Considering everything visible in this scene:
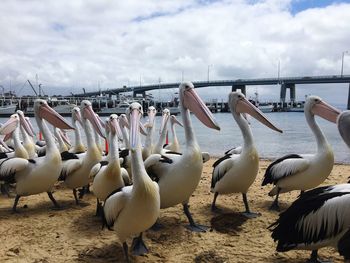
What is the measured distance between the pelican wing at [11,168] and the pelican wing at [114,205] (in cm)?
237

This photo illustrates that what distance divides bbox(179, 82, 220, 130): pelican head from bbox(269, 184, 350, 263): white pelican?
1406 mm

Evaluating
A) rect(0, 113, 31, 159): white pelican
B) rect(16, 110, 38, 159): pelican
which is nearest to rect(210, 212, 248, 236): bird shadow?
rect(0, 113, 31, 159): white pelican

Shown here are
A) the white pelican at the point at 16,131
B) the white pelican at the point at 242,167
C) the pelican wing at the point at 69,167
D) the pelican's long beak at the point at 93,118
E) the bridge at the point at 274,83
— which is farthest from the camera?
the bridge at the point at 274,83

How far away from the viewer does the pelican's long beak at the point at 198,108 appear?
455cm

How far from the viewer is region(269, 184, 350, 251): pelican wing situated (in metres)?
3.25

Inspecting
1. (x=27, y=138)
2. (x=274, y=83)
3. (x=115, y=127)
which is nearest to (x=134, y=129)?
(x=115, y=127)

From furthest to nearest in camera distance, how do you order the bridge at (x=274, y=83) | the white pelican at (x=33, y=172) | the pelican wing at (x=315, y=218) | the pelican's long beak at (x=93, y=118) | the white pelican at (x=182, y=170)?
the bridge at (x=274, y=83) → the pelican's long beak at (x=93, y=118) → the white pelican at (x=33, y=172) → the white pelican at (x=182, y=170) → the pelican wing at (x=315, y=218)

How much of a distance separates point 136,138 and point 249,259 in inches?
69.4

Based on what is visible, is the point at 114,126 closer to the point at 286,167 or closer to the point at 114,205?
the point at 114,205

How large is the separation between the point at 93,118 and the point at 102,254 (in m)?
3.10

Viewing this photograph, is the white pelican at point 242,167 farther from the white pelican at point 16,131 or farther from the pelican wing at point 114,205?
the white pelican at point 16,131

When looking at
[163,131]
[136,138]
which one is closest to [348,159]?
[163,131]

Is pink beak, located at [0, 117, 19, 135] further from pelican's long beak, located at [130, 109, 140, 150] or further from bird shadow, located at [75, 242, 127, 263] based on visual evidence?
pelican's long beak, located at [130, 109, 140, 150]

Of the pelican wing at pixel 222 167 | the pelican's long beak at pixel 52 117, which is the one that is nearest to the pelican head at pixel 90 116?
the pelican's long beak at pixel 52 117
